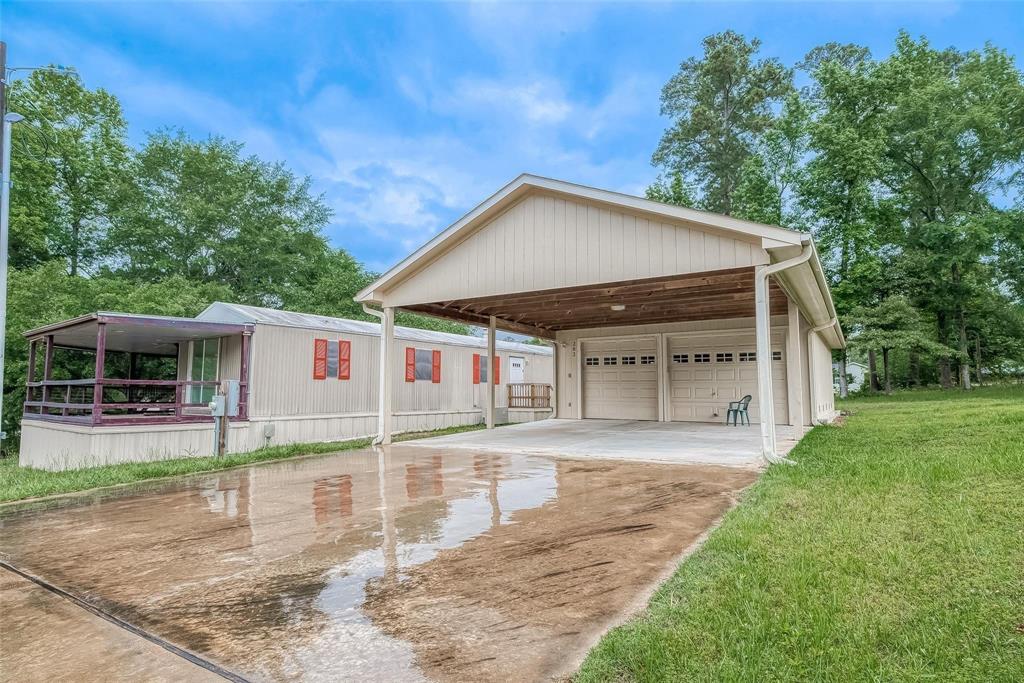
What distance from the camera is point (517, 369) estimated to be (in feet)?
55.6

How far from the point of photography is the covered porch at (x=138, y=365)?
8.69 m

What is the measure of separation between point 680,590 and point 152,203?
2721 centimetres

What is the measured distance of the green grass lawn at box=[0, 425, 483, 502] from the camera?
6.16 meters

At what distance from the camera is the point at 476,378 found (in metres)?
15.3

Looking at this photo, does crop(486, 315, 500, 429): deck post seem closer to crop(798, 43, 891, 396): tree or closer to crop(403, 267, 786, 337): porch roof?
crop(403, 267, 786, 337): porch roof

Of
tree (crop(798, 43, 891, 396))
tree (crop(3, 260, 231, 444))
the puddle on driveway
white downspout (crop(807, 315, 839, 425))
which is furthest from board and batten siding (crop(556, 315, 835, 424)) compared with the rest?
tree (crop(3, 260, 231, 444))

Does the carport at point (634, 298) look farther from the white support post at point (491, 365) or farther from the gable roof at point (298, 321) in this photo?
the gable roof at point (298, 321)

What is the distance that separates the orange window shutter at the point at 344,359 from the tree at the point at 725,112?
2065cm

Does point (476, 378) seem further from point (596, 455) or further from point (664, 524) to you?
point (664, 524)

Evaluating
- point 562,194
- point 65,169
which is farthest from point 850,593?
point 65,169

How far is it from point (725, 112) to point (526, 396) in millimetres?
19457

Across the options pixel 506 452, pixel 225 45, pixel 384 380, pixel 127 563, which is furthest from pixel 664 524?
pixel 225 45

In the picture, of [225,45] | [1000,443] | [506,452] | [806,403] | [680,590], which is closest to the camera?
[680,590]

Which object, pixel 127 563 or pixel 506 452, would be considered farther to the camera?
pixel 506 452
